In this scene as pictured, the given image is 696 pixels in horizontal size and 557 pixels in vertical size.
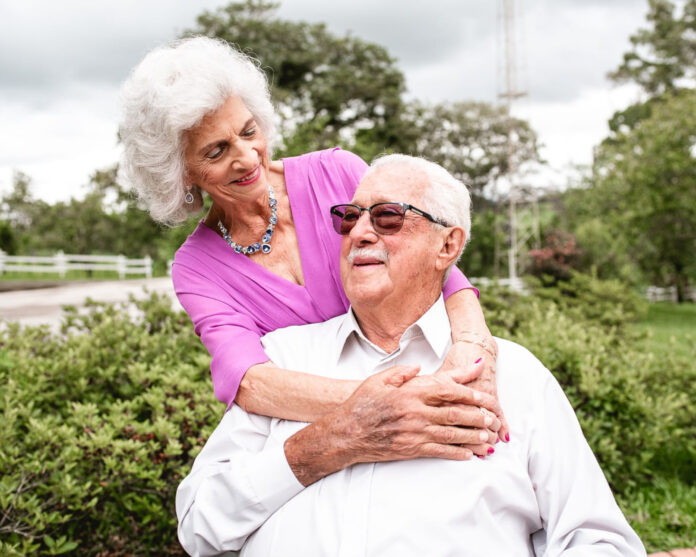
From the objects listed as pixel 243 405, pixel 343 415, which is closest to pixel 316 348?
pixel 243 405

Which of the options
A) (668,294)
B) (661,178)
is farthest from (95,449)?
(668,294)

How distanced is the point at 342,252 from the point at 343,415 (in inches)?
25.8

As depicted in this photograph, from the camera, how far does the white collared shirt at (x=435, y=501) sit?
5.82 feet

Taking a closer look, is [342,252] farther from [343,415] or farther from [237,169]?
[343,415]

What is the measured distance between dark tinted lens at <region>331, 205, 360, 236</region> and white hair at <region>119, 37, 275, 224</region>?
1.72ft

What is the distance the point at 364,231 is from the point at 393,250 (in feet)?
0.38

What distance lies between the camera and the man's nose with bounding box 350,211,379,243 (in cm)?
209

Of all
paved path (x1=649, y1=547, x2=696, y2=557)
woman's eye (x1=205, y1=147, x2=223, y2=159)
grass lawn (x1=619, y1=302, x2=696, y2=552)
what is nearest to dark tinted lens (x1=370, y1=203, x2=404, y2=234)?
woman's eye (x1=205, y1=147, x2=223, y2=159)

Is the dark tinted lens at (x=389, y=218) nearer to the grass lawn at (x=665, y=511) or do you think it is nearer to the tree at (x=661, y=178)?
the grass lawn at (x=665, y=511)

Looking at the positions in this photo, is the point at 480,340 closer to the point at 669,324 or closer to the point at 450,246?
the point at 450,246

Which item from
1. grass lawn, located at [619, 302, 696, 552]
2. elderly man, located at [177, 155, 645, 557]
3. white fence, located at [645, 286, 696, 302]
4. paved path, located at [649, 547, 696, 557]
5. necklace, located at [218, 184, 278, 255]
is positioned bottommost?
white fence, located at [645, 286, 696, 302]

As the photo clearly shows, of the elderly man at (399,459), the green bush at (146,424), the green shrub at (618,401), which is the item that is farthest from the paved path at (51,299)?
the elderly man at (399,459)

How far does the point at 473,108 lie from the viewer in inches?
1267

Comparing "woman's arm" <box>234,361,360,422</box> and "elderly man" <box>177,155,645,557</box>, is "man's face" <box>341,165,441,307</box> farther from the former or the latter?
"woman's arm" <box>234,361,360,422</box>
